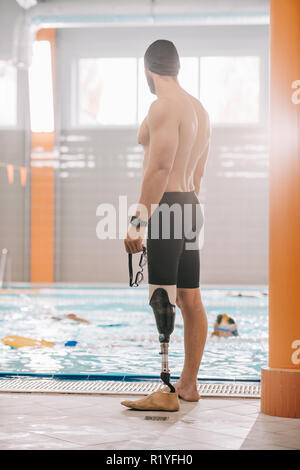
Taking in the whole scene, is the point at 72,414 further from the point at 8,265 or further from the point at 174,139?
the point at 8,265

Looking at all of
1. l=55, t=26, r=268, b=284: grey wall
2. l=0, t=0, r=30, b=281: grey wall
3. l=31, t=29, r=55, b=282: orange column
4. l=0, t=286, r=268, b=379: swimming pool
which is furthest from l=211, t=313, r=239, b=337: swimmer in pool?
l=0, t=0, r=30, b=281: grey wall

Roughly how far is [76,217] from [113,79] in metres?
2.93

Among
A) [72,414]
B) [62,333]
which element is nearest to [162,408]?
[72,414]

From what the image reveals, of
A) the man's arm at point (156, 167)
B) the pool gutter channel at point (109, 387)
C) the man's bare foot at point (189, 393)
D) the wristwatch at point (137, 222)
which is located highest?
the man's arm at point (156, 167)

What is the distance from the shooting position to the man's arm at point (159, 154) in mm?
3078

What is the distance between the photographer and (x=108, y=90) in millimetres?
14352

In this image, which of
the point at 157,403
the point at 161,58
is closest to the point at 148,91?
the point at 161,58

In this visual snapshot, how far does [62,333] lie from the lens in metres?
6.86

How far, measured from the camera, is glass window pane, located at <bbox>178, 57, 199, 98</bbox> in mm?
14117

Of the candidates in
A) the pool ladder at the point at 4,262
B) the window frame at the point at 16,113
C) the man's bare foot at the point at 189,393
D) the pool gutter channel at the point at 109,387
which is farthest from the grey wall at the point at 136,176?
the man's bare foot at the point at 189,393

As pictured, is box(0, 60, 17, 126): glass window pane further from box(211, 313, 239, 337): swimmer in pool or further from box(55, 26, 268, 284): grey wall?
box(211, 313, 239, 337): swimmer in pool

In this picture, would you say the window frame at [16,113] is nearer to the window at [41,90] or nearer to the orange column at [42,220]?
the window at [41,90]

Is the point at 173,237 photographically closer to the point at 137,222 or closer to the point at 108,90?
the point at 137,222

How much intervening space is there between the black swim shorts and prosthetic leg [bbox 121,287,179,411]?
82 millimetres
